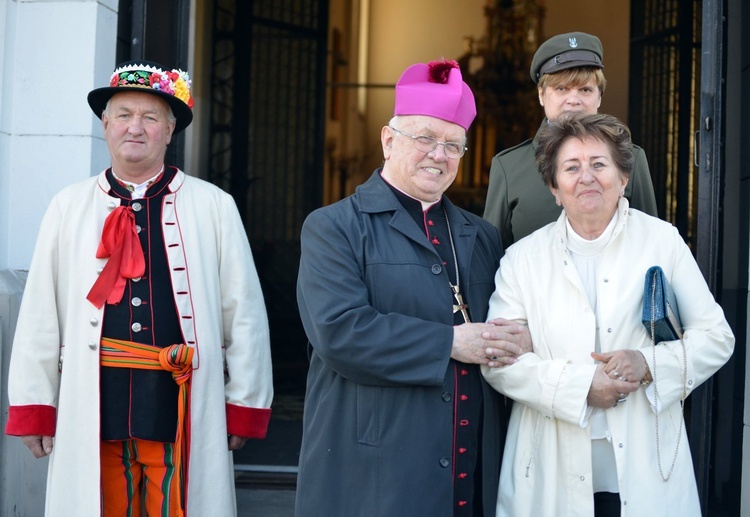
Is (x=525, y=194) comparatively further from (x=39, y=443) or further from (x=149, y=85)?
(x=39, y=443)

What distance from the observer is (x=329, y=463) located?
2.69m

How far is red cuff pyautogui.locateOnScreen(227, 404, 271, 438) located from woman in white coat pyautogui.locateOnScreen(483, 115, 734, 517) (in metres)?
0.90

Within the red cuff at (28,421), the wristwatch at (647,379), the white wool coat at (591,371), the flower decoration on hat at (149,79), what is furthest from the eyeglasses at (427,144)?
the red cuff at (28,421)

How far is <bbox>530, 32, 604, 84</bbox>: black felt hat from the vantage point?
3.20 m

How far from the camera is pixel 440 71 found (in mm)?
2861

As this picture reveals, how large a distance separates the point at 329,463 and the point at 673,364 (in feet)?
3.27

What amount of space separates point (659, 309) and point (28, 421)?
6.51 feet

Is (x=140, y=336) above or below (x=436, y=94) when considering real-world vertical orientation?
below

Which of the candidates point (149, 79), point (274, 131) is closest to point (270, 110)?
point (274, 131)

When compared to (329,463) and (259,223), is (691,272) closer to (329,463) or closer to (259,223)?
(329,463)

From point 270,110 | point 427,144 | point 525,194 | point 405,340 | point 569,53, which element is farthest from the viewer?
point 270,110

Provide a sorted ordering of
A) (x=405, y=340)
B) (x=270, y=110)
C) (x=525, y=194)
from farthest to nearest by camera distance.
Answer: (x=270, y=110) < (x=525, y=194) < (x=405, y=340)

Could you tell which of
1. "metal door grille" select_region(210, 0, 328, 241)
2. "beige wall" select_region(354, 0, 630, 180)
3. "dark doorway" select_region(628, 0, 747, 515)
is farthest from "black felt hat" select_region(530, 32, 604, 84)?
"beige wall" select_region(354, 0, 630, 180)

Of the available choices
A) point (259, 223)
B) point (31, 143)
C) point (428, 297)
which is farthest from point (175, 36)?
point (259, 223)
